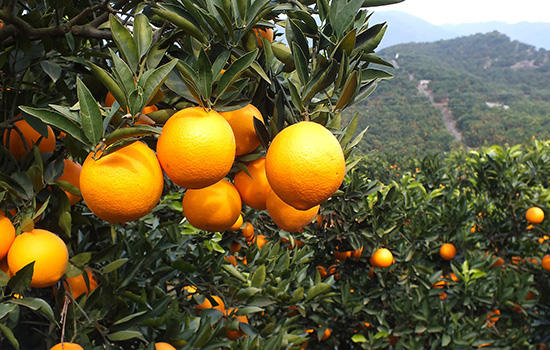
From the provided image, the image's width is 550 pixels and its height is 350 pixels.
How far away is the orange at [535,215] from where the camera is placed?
291 centimetres

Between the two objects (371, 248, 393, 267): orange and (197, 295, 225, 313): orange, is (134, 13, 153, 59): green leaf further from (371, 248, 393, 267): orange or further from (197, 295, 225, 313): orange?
(371, 248, 393, 267): orange

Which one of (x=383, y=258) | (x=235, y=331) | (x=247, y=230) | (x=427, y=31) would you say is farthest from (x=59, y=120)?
(x=427, y=31)

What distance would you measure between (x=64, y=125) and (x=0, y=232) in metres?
0.34

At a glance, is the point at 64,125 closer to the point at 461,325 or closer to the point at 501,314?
the point at 461,325

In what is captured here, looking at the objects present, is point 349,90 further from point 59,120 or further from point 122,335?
point 122,335

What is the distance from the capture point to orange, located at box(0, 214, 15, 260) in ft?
2.62

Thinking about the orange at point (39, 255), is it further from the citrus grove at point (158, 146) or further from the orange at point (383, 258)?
the orange at point (383, 258)

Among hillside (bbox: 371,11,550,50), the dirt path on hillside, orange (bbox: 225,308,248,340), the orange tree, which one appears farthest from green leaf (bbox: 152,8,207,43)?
hillside (bbox: 371,11,550,50)

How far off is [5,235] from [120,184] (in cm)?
36

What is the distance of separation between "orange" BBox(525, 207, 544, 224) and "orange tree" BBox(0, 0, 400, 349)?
2629mm

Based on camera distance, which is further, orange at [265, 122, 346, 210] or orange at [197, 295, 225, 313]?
orange at [197, 295, 225, 313]

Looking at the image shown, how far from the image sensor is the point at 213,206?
32.5 inches

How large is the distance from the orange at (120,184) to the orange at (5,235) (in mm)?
294

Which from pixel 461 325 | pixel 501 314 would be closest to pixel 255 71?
pixel 461 325
